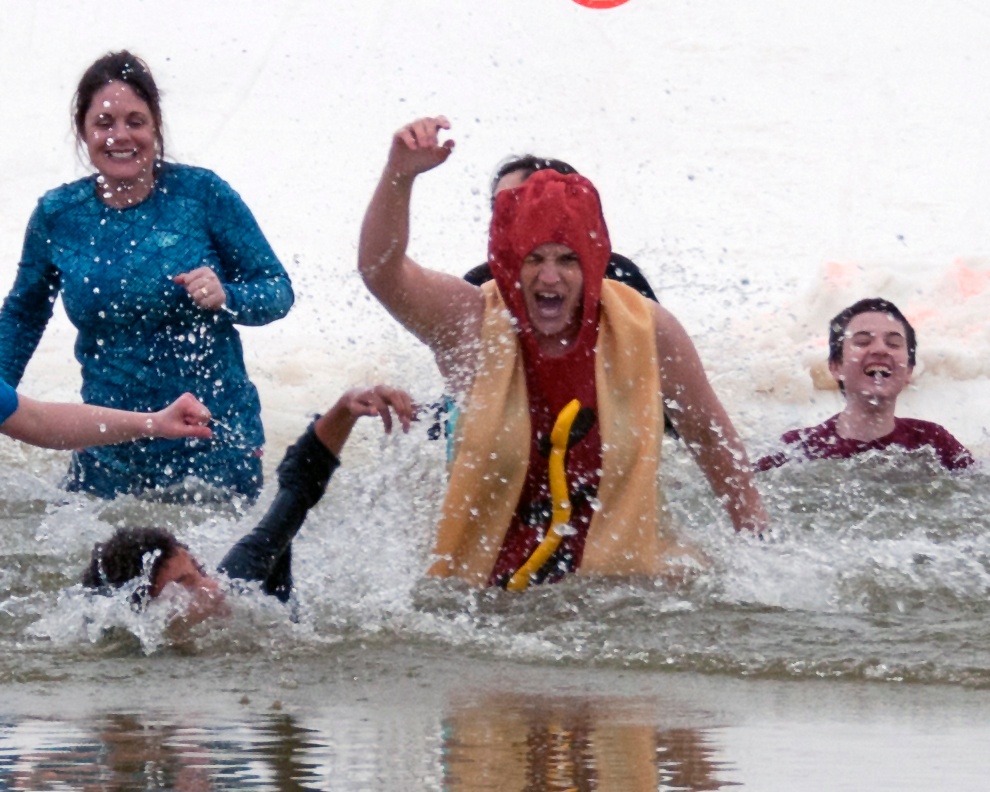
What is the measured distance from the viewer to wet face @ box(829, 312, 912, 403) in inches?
295

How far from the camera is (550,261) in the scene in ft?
17.3

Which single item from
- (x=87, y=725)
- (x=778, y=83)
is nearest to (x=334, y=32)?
(x=778, y=83)

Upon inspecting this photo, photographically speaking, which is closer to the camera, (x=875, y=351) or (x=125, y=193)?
(x=125, y=193)

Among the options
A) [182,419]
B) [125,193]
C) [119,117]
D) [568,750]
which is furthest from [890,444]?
[568,750]

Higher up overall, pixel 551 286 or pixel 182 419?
pixel 551 286

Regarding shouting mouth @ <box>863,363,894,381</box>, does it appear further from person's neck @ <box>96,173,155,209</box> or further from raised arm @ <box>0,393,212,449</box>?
raised arm @ <box>0,393,212,449</box>

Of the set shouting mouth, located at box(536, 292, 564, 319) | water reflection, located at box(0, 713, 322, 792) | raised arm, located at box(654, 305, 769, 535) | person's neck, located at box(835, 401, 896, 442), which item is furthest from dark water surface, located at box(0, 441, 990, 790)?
shouting mouth, located at box(536, 292, 564, 319)

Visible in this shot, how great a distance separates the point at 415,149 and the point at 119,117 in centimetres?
136

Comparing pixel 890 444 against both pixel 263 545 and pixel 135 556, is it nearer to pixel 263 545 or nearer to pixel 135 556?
pixel 263 545

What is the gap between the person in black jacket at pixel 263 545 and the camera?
191 inches

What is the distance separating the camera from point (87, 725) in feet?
12.4

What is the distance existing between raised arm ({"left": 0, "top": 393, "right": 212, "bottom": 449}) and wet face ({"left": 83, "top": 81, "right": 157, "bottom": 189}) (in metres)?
1.53

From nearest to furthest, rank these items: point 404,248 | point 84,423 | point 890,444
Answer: point 84,423
point 404,248
point 890,444

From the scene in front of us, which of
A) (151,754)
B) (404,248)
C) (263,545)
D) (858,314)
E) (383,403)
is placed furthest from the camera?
(858,314)
